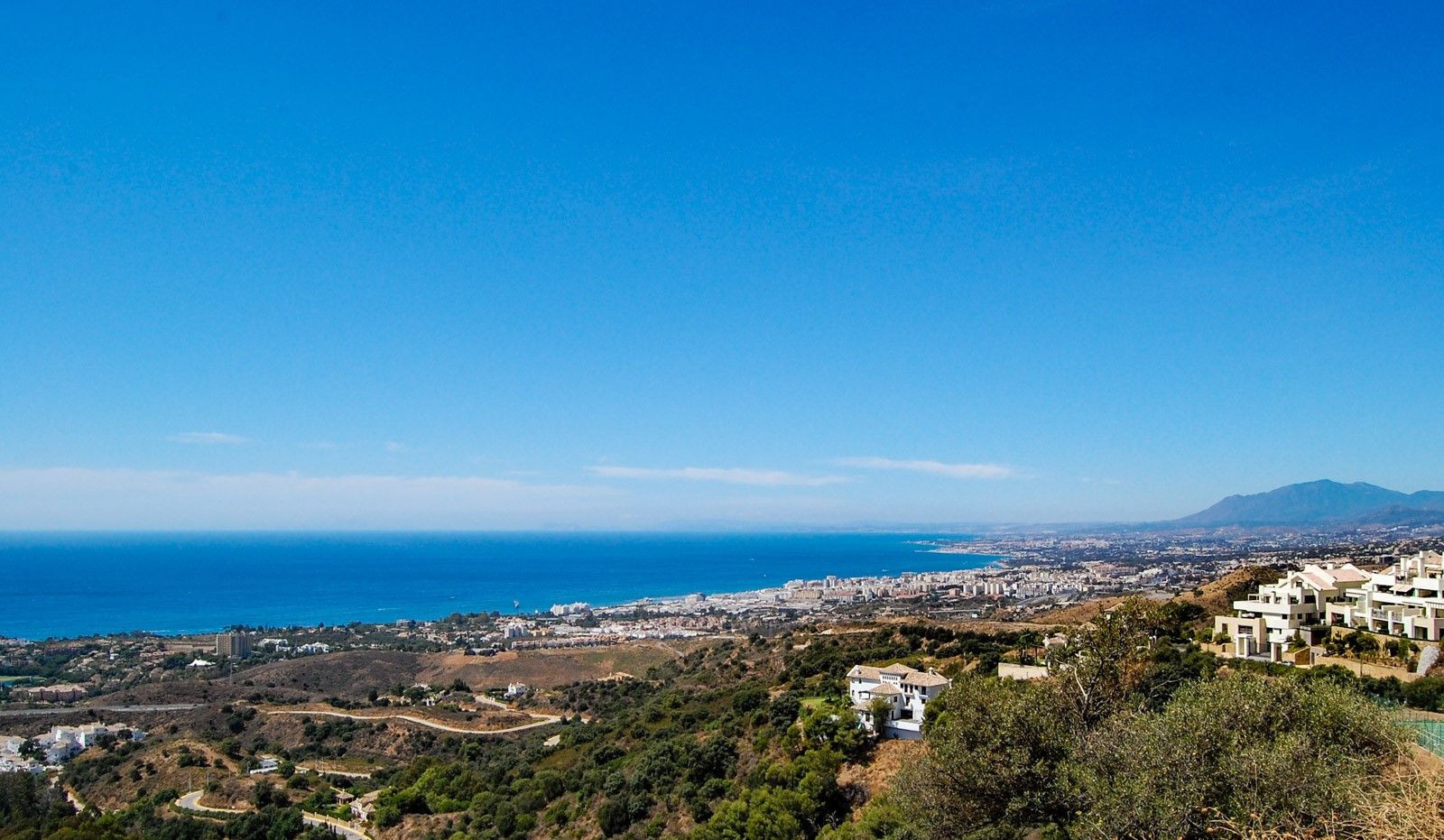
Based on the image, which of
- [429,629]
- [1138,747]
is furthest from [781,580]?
[1138,747]

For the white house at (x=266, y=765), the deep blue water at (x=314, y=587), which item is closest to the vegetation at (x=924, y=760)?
the white house at (x=266, y=765)

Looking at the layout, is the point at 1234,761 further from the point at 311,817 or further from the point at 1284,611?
the point at 311,817

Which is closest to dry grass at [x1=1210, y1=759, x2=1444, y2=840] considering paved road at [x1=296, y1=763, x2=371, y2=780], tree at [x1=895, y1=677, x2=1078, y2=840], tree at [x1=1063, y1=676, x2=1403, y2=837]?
tree at [x1=1063, y1=676, x2=1403, y2=837]

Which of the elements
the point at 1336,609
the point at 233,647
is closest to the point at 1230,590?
the point at 1336,609

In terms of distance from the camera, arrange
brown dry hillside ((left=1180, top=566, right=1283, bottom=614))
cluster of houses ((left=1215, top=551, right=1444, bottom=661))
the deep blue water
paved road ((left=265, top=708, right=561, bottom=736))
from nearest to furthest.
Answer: cluster of houses ((left=1215, top=551, right=1444, bottom=661)) → brown dry hillside ((left=1180, top=566, right=1283, bottom=614)) → paved road ((left=265, top=708, right=561, bottom=736)) → the deep blue water

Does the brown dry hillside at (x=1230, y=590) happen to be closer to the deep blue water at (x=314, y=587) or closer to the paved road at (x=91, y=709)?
the paved road at (x=91, y=709)

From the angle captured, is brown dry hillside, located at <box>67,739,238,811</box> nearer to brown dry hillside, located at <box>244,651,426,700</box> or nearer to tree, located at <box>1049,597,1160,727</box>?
brown dry hillside, located at <box>244,651,426,700</box>

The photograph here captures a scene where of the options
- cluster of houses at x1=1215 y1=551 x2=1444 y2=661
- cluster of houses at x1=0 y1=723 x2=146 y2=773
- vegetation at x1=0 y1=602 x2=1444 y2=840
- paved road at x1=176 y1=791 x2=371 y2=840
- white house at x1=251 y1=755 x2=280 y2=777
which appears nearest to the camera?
vegetation at x1=0 y1=602 x2=1444 y2=840

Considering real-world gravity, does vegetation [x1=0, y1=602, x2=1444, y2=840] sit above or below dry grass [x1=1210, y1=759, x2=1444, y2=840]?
below
